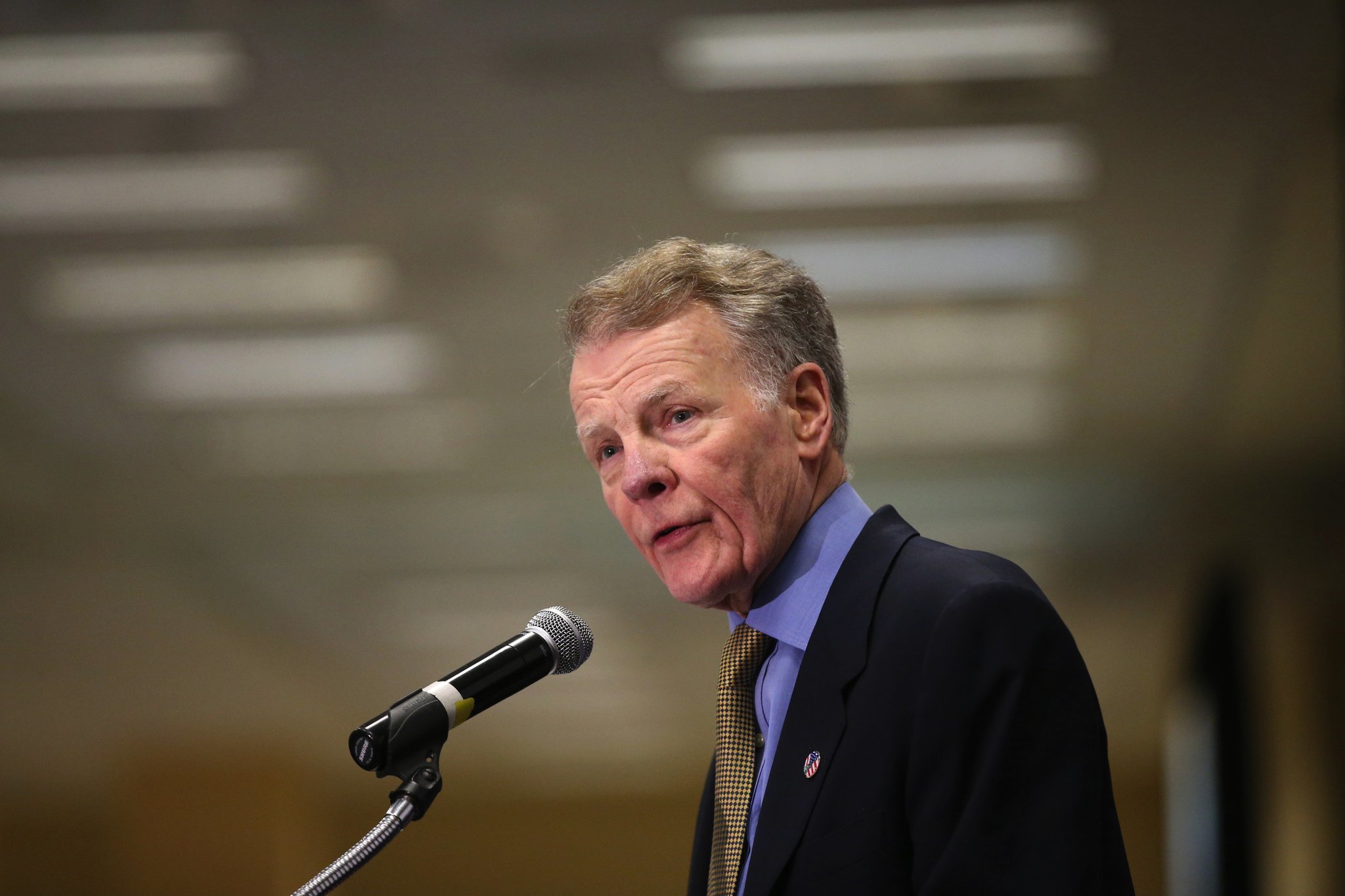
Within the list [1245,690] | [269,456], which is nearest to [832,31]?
[269,456]

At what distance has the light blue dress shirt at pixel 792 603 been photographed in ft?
4.42

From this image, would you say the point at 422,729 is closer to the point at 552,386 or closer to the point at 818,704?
the point at 818,704

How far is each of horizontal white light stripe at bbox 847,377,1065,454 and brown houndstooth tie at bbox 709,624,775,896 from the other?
2.82 m

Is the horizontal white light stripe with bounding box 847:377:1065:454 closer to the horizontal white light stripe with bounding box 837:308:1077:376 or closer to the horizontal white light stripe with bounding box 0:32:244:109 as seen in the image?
the horizontal white light stripe with bounding box 837:308:1077:376

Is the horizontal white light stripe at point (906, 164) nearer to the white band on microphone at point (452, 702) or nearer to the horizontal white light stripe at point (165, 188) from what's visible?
the horizontal white light stripe at point (165, 188)

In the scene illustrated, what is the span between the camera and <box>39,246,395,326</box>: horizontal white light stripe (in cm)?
411

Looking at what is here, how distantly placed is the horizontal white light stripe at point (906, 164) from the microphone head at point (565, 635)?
9.74 ft

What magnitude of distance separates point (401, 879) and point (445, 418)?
5.59 ft

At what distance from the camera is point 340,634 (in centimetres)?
421

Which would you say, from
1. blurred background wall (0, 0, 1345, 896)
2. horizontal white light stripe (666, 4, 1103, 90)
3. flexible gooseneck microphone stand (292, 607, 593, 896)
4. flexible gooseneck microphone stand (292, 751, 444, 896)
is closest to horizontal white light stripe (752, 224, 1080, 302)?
blurred background wall (0, 0, 1345, 896)

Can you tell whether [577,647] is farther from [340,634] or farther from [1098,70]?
[1098,70]

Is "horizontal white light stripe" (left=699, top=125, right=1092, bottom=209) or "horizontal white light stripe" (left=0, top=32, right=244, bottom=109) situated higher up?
"horizontal white light stripe" (left=0, top=32, right=244, bottom=109)

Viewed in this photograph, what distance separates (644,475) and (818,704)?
341 mm

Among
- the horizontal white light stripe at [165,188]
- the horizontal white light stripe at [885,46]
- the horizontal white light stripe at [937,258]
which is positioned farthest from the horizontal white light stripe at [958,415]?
the horizontal white light stripe at [165,188]
